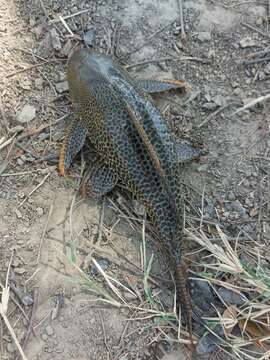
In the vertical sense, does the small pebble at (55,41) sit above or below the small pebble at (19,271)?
above

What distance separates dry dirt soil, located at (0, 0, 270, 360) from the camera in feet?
16.1

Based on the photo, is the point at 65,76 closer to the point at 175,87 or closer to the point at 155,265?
the point at 175,87

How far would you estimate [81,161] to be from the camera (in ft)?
18.7

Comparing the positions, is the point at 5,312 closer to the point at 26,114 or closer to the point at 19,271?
the point at 19,271

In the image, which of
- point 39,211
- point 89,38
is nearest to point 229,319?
point 39,211

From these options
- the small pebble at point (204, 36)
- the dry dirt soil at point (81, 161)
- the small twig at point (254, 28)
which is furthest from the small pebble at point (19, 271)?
the small twig at point (254, 28)

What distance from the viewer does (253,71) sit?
5.89 metres

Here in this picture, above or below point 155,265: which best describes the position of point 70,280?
above

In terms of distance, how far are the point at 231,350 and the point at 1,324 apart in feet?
6.33

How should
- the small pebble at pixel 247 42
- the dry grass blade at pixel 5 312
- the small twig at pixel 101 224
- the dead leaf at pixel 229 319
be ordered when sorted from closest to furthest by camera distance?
the dry grass blade at pixel 5 312 < the dead leaf at pixel 229 319 < the small twig at pixel 101 224 < the small pebble at pixel 247 42

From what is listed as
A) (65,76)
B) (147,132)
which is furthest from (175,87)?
(65,76)

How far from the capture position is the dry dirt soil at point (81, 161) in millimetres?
4910

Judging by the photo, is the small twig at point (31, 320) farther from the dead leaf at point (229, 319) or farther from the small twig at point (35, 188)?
the dead leaf at point (229, 319)

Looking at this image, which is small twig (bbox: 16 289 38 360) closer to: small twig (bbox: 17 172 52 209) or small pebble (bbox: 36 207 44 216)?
small pebble (bbox: 36 207 44 216)
